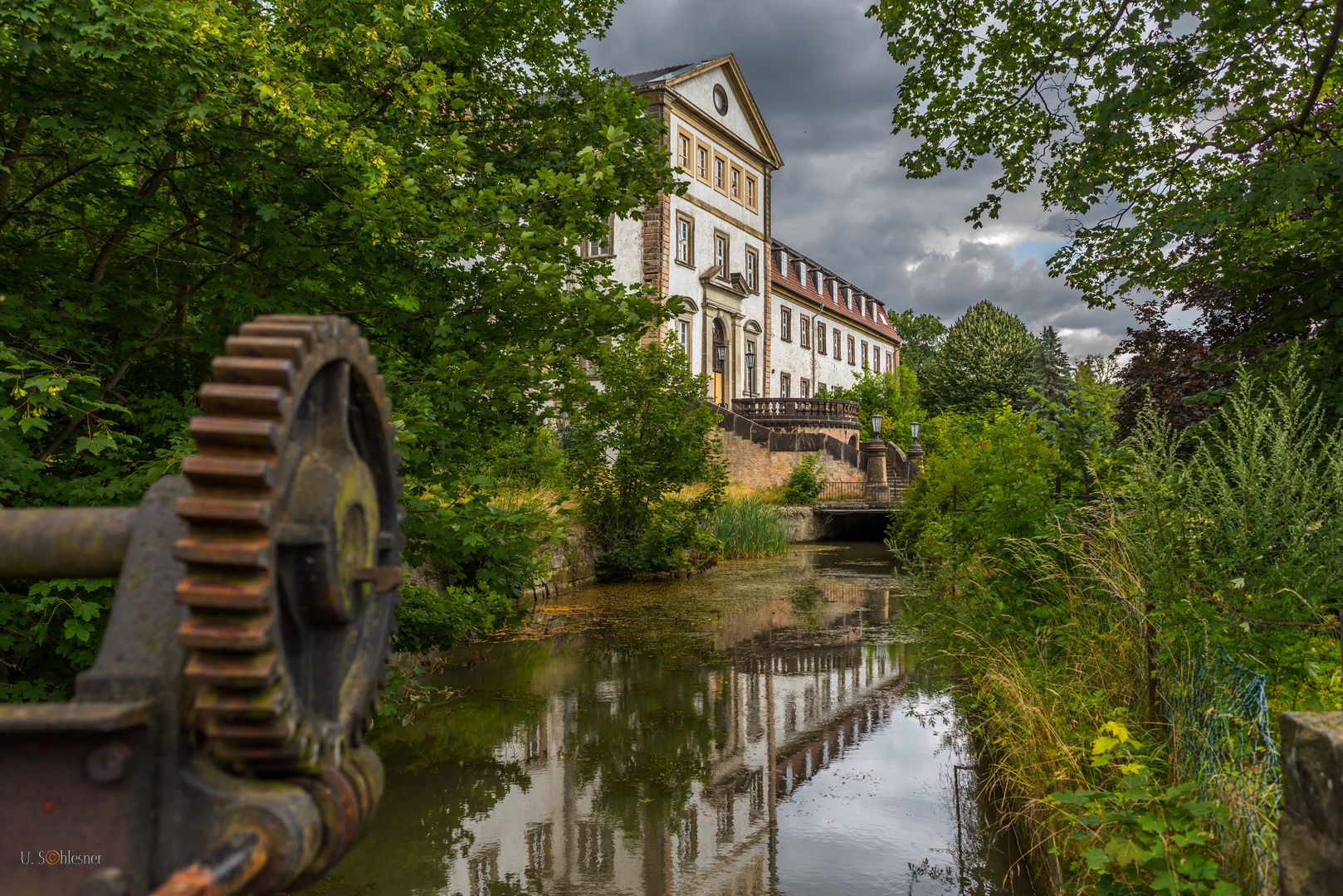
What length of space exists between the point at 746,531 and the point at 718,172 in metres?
17.7

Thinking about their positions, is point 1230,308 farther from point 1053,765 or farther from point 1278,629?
point 1053,765

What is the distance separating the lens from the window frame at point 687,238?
29484 mm

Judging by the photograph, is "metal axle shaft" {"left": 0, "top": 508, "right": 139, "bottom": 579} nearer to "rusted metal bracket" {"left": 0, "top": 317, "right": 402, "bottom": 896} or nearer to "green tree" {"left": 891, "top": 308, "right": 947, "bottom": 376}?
"rusted metal bracket" {"left": 0, "top": 317, "right": 402, "bottom": 896}

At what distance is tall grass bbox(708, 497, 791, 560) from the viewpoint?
18.0m

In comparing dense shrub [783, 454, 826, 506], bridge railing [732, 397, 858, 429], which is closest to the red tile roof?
bridge railing [732, 397, 858, 429]

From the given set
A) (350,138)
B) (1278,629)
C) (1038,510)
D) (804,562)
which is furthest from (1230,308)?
(804,562)

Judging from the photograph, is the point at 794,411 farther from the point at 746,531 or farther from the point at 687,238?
the point at 746,531

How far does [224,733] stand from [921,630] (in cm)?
856

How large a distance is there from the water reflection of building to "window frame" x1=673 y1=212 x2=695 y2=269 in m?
21.8

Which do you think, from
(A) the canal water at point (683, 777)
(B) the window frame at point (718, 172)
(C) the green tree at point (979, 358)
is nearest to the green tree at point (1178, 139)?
(A) the canal water at point (683, 777)

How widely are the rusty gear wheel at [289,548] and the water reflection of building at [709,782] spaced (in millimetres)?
3464

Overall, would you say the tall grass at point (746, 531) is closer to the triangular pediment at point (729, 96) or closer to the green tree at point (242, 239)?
the green tree at point (242, 239)

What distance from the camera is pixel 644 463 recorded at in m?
14.2

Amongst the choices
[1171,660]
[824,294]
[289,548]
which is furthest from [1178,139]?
[824,294]
